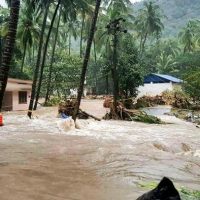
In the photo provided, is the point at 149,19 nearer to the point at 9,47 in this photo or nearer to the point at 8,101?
the point at 8,101

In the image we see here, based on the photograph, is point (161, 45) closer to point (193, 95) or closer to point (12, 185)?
point (193, 95)

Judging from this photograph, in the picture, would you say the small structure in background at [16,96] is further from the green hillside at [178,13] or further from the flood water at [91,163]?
the green hillside at [178,13]

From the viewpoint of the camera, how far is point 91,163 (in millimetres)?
10922

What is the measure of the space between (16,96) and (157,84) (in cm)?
2448

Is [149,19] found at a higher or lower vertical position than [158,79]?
higher

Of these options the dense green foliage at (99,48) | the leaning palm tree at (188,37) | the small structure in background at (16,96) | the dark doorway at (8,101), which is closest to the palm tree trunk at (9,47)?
the dense green foliage at (99,48)

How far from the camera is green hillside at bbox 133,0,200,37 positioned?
424 ft

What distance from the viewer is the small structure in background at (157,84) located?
55509 mm

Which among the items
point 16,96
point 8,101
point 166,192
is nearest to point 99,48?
point 16,96

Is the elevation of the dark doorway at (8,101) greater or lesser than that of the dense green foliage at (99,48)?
lesser

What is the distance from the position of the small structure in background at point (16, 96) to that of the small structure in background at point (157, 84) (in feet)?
67.6

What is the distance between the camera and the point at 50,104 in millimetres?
44062

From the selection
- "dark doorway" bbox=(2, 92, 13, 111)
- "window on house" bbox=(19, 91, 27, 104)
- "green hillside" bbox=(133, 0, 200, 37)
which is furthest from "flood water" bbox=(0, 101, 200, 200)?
"green hillside" bbox=(133, 0, 200, 37)

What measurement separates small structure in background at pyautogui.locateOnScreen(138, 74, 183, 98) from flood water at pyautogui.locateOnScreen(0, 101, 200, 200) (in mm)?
36657
